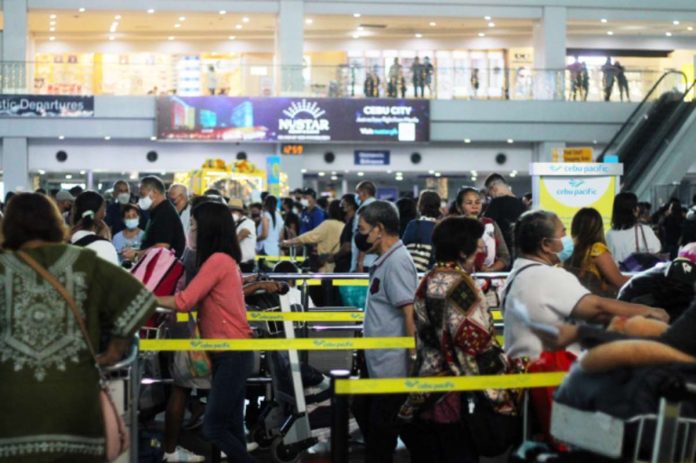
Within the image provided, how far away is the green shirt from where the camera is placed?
198 inches

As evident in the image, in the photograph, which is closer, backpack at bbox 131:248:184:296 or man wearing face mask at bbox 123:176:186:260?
backpack at bbox 131:248:184:296

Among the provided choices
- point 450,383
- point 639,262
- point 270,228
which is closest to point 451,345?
point 450,383

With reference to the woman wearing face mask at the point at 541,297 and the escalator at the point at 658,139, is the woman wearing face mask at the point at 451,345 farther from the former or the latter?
the escalator at the point at 658,139

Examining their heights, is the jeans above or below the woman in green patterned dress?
below

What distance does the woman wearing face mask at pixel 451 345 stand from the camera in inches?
236

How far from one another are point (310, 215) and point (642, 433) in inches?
704

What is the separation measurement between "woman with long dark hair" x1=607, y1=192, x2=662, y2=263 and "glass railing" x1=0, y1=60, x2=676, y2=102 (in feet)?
83.3

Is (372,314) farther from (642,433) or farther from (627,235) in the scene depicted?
(627,235)

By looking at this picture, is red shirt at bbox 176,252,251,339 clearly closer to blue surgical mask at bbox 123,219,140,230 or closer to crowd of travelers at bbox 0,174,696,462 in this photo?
crowd of travelers at bbox 0,174,696,462

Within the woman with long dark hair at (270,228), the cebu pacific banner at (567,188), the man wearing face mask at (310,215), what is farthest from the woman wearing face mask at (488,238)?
the man wearing face mask at (310,215)

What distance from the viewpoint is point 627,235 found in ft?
38.8

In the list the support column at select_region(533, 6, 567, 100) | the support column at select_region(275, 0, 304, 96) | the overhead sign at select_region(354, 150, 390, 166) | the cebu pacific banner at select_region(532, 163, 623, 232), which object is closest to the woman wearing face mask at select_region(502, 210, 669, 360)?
the cebu pacific banner at select_region(532, 163, 623, 232)

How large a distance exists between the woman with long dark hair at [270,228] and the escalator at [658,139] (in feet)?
35.9

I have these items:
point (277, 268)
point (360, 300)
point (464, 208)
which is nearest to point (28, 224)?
point (464, 208)
